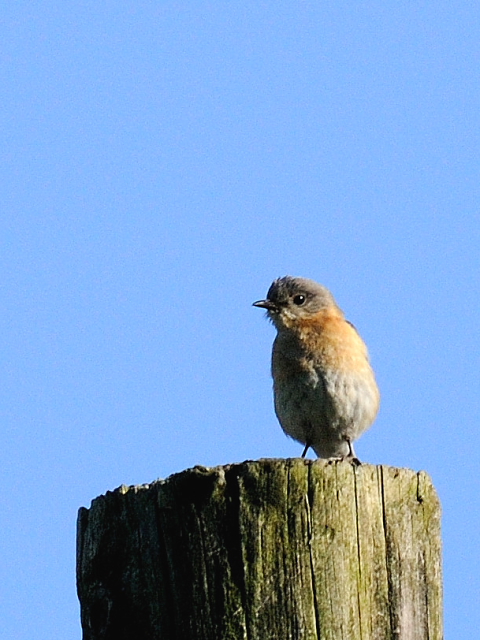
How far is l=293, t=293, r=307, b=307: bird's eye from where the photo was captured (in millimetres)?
11430

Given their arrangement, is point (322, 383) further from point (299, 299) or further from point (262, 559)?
point (262, 559)

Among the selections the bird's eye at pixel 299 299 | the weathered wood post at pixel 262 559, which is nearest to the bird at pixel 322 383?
the bird's eye at pixel 299 299

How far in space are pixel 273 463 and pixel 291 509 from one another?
0.20 meters

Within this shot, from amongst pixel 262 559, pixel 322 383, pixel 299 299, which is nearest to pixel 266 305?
pixel 299 299

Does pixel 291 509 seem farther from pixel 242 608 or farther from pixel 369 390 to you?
pixel 369 390

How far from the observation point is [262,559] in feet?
14.0

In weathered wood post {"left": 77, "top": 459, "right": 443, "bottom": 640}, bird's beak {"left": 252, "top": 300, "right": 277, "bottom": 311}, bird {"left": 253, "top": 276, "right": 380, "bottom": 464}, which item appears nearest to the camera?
weathered wood post {"left": 77, "top": 459, "right": 443, "bottom": 640}

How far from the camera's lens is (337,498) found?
14.5 feet

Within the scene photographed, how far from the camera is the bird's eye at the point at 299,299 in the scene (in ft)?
37.5

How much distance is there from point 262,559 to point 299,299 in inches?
289

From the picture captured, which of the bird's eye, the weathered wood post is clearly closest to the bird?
the bird's eye

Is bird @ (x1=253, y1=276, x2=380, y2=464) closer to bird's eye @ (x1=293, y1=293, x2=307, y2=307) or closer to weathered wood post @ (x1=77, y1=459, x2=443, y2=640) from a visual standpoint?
bird's eye @ (x1=293, y1=293, x2=307, y2=307)

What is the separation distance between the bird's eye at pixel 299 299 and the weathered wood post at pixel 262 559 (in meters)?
6.85

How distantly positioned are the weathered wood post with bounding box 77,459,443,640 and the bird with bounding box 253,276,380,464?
18.6ft
